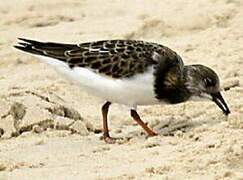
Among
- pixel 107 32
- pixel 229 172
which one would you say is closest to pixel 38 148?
pixel 229 172

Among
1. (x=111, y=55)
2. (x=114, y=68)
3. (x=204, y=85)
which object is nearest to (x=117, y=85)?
(x=114, y=68)

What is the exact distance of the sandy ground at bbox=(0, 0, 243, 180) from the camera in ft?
17.1

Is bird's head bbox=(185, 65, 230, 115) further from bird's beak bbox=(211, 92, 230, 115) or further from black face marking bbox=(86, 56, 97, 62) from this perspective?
black face marking bbox=(86, 56, 97, 62)

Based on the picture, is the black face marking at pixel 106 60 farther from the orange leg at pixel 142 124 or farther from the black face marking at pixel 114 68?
the orange leg at pixel 142 124

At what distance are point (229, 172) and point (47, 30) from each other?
511 cm

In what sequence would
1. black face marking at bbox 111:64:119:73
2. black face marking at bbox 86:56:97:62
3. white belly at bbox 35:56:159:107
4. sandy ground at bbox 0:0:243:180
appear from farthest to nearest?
1. black face marking at bbox 86:56:97:62
2. black face marking at bbox 111:64:119:73
3. white belly at bbox 35:56:159:107
4. sandy ground at bbox 0:0:243:180

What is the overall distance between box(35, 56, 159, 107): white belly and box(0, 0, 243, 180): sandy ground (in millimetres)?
339

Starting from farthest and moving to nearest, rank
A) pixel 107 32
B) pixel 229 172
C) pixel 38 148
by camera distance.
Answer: pixel 107 32, pixel 38 148, pixel 229 172

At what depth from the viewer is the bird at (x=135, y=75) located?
6078mm

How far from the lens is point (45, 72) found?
8.33 metres

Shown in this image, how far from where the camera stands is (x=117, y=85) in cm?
614

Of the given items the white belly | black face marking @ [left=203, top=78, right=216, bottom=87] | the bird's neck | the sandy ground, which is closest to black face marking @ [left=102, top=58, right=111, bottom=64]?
the white belly

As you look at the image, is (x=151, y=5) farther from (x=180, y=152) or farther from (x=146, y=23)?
(x=180, y=152)

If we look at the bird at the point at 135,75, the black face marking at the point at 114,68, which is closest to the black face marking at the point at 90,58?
the bird at the point at 135,75
